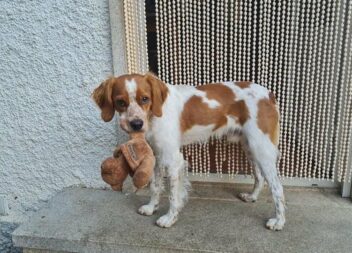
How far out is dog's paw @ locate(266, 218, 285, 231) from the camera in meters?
1.71

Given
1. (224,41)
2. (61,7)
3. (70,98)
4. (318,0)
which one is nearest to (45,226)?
(70,98)

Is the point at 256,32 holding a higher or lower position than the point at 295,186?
higher

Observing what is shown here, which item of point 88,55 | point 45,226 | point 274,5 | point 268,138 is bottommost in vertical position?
point 45,226

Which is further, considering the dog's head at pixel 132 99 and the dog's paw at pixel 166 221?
the dog's paw at pixel 166 221

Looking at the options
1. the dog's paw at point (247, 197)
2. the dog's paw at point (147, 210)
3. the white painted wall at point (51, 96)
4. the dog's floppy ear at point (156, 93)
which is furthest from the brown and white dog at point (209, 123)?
the white painted wall at point (51, 96)

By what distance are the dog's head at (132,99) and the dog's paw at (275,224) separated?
787 mm

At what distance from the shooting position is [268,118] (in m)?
1.74

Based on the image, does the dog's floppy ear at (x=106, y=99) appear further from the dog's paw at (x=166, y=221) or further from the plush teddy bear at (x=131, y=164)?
the dog's paw at (x=166, y=221)

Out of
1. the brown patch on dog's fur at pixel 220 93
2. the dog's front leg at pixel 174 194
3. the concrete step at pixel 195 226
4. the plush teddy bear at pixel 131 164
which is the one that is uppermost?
the brown patch on dog's fur at pixel 220 93

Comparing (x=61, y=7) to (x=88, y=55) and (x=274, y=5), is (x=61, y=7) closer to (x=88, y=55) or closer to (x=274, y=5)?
(x=88, y=55)

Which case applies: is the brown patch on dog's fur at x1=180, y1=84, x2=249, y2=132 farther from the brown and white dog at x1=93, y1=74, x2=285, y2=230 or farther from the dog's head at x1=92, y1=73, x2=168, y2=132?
the dog's head at x1=92, y1=73, x2=168, y2=132

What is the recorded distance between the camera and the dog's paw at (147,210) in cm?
191

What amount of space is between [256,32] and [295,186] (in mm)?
1028

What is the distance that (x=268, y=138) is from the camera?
1745 mm
